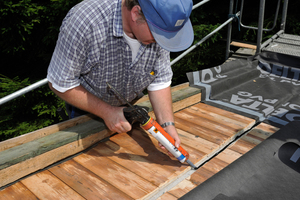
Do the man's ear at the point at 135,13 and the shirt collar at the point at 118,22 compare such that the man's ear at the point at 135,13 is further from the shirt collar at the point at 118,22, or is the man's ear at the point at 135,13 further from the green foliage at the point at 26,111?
the green foliage at the point at 26,111

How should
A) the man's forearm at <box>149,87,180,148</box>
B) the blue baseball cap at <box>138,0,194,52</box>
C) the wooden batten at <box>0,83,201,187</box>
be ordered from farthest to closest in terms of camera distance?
the man's forearm at <box>149,87,180,148</box> < the wooden batten at <box>0,83,201,187</box> < the blue baseball cap at <box>138,0,194,52</box>

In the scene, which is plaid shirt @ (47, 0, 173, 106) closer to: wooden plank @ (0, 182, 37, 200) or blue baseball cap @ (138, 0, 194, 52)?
blue baseball cap @ (138, 0, 194, 52)

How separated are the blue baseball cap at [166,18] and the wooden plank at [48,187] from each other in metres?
1.12

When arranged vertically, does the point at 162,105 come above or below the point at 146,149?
above

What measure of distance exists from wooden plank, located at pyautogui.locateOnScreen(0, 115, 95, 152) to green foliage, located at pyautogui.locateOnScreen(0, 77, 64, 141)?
2.56 meters

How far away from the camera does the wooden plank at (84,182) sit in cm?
169

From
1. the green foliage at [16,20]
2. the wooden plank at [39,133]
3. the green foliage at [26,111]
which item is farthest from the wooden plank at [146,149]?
the green foliage at [16,20]

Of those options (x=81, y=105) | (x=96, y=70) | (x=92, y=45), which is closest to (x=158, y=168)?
(x=81, y=105)

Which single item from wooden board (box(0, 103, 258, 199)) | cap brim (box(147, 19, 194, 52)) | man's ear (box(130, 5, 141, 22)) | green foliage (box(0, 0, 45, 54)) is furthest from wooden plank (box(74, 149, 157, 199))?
green foliage (box(0, 0, 45, 54))

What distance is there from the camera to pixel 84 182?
70.6 inches

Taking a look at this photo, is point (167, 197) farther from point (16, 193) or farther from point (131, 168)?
point (16, 193)

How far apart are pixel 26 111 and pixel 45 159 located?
10.5 feet

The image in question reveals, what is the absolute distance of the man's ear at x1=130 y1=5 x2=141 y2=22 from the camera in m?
1.56

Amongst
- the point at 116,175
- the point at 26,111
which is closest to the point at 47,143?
the point at 116,175
